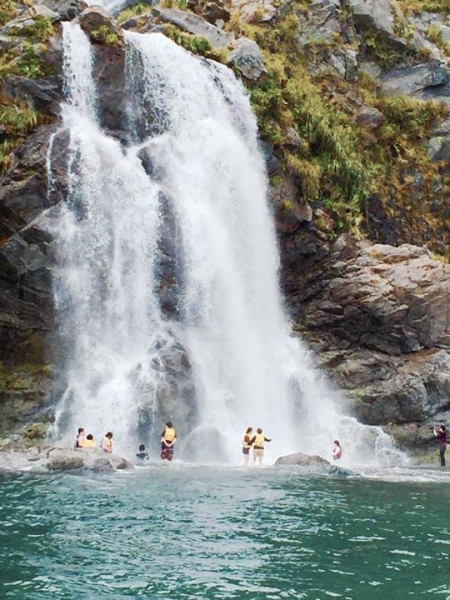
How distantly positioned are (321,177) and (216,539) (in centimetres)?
2417

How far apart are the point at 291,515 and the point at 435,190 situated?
27313 mm

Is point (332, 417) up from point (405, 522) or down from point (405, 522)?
up

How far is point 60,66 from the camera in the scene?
28.7 metres

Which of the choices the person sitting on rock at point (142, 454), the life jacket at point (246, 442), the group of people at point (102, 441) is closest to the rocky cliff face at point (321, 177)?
the group of people at point (102, 441)

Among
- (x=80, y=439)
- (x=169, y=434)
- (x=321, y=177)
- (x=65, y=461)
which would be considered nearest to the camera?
(x=65, y=461)

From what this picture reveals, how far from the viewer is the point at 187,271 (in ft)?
92.9

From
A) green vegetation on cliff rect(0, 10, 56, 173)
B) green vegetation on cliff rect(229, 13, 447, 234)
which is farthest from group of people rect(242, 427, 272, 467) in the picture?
green vegetation on cliff rect(0, 10, 56, 173)

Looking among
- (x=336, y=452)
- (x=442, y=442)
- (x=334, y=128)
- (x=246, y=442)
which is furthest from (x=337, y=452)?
(x=334, y=128)

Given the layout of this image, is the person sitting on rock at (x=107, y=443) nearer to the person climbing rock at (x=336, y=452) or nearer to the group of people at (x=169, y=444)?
the group of people at (x=169, y=444)

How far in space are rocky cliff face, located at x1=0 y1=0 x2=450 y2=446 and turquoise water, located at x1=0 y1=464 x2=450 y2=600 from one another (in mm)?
9917

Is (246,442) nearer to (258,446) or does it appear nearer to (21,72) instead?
(258,446)

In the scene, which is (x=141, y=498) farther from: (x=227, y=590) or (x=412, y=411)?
(x=412, y=411)

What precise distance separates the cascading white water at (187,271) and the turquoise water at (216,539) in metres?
7.52

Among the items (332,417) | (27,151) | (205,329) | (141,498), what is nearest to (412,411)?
(332,417)
